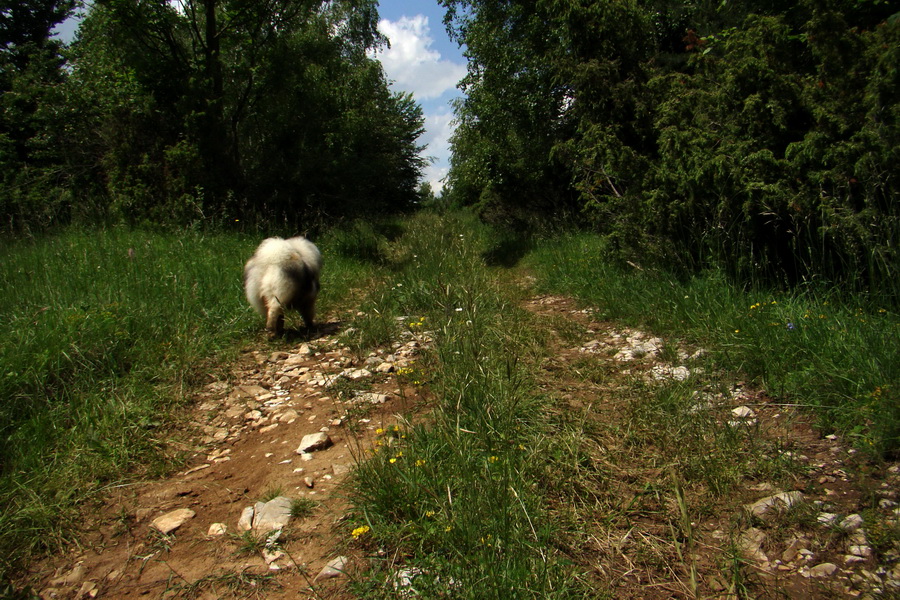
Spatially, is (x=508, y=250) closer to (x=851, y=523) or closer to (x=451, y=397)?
(x=451, y=397)

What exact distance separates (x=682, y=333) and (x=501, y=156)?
886cm

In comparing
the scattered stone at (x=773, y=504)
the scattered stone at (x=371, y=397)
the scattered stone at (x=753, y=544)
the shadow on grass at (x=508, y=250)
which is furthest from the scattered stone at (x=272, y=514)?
the shadow on grass at (x=508, y=250)

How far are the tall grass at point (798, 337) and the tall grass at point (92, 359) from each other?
3.99 meters

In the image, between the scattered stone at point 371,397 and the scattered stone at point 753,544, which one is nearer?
the scattered stone at point 753,544

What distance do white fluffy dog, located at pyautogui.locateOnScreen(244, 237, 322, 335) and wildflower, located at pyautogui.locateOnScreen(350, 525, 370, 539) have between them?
337 centimetres

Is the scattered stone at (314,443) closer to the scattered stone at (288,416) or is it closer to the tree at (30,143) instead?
the scattered stone at (288,416)

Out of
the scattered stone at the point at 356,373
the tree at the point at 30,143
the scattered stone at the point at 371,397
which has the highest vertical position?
the tree at the point at 30,143

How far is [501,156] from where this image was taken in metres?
12.6

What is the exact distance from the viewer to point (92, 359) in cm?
418

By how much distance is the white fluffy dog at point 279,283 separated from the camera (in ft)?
17.6

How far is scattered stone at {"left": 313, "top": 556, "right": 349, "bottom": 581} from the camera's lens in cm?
227

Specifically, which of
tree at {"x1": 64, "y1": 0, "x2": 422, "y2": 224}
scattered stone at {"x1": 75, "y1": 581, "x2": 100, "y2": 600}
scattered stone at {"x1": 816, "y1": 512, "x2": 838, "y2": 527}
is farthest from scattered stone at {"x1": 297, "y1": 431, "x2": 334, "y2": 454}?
tree at {"x1": 64, "y1": 0, "x2": 422, "y2": 224}

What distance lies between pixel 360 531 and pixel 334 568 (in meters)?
0.18

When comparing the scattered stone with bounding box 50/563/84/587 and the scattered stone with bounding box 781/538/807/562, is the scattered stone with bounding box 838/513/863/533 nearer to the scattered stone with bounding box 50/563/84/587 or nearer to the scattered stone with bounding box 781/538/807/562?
the scattered stone with bounding box 781/538/807/562
